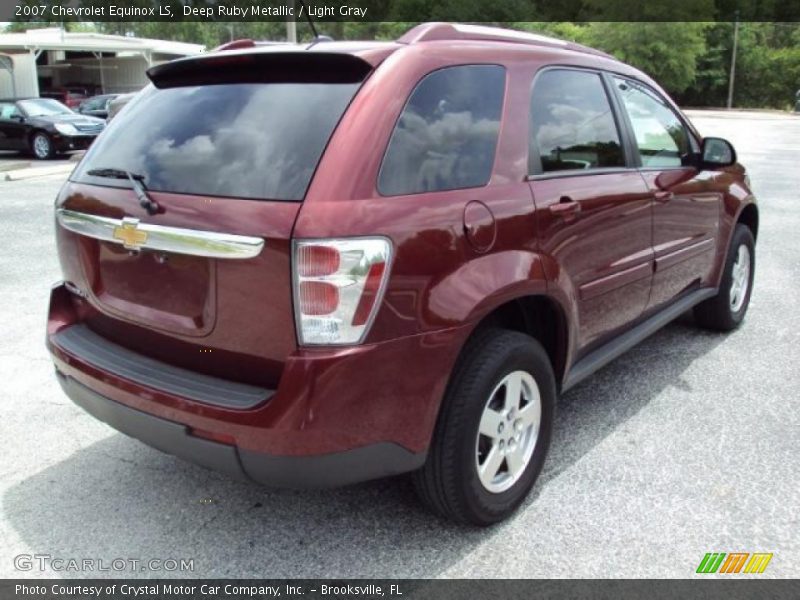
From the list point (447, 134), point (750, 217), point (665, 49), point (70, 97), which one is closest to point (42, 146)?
point (70, 97)

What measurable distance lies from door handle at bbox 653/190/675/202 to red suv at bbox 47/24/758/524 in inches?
23.0

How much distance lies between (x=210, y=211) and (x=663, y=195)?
8.23ft

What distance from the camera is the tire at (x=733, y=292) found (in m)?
4.92

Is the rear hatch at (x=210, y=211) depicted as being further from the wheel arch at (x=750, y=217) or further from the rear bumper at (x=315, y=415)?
the wheel arch at (x=750, y=217)

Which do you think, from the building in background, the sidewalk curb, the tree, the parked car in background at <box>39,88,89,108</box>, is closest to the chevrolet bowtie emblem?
the sidewalk curb

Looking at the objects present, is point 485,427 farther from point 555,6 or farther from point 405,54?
point 555,6

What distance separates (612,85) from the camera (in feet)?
12.1

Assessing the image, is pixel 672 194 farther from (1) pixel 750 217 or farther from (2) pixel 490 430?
(2) pixel 490 430

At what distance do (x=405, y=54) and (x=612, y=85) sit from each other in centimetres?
157

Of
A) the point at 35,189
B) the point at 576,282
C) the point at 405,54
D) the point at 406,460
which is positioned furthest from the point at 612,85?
the point at 35,189

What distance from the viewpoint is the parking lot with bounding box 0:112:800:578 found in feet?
8.77

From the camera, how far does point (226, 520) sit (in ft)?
9.57

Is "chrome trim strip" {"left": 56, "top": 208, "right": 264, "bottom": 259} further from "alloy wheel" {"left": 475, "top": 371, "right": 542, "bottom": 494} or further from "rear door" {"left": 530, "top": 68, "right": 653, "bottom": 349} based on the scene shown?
"rear door" {"left": 530, "top": 68, "right": 653, "bottom": 349}

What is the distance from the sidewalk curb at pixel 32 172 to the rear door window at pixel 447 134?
14.6 meters
